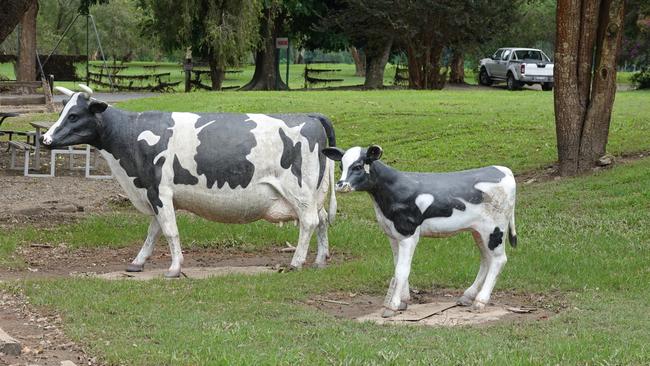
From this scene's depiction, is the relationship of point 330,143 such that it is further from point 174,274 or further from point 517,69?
point 517,69

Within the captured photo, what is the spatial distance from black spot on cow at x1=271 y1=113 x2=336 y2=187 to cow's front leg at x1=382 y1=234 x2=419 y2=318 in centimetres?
252

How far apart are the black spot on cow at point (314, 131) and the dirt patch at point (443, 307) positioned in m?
1.98

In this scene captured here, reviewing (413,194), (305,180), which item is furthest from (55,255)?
(413,194)

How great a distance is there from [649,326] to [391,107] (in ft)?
66.4

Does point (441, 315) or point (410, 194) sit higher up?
point (410, 194)

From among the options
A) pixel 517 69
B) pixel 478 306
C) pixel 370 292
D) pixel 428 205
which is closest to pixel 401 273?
pixel 428 205

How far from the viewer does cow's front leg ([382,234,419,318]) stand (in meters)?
9.73

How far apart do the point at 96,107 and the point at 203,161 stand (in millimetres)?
1271

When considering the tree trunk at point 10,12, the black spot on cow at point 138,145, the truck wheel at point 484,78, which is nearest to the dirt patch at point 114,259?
the black spot on cow at point 138,145

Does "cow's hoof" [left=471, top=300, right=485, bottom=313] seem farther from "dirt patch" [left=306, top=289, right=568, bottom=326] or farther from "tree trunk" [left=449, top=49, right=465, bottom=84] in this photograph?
"tree trunk" [left=449, top=49, right=465, bottom=84]

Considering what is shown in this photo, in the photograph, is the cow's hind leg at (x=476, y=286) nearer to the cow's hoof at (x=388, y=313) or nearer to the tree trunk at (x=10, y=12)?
the cow's hoof at (x=388, y=313)

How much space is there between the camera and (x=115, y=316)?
368 inches

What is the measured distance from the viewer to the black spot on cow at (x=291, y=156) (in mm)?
12023

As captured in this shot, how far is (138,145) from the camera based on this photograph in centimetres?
1191
